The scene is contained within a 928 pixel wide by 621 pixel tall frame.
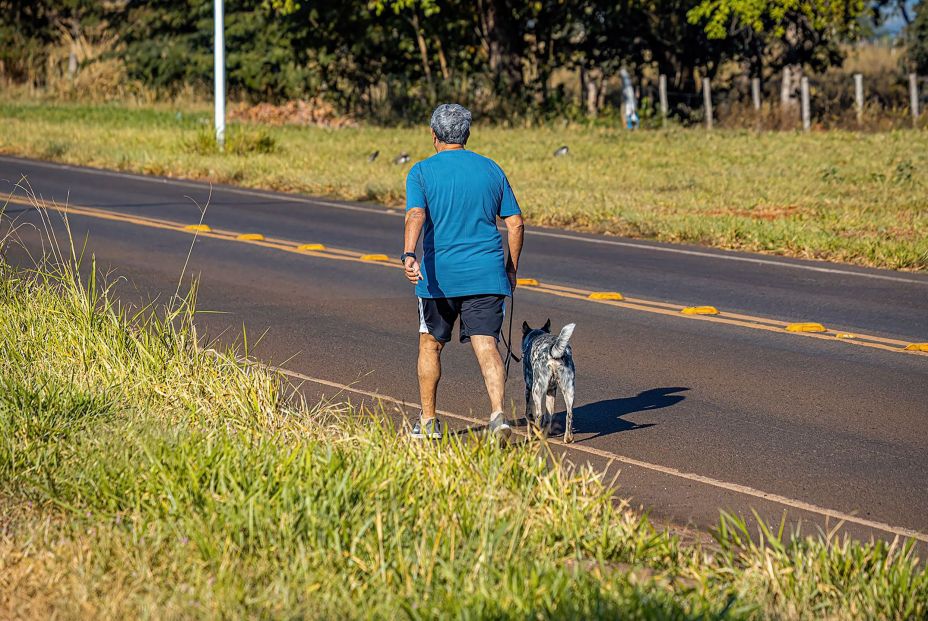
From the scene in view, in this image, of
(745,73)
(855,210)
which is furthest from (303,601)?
(745,73)

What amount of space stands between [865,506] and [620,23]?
1507 inches

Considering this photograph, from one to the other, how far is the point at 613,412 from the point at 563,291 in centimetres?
449

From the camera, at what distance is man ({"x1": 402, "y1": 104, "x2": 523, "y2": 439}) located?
6.94 m

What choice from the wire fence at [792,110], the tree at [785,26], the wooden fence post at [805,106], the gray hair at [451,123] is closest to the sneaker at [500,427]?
the gray hair at [451,123]

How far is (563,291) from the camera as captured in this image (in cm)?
1238

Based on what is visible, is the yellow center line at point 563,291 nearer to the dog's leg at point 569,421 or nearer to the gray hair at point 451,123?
the gray hair at point 451,123

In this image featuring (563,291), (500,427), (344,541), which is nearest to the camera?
(344,541)

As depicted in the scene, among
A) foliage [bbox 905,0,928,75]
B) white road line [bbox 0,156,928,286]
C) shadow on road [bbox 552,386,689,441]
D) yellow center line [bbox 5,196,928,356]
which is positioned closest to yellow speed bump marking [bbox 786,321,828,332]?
yellow center line [bbox 5,196,928,356]

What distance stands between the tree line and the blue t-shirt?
27.9 meters

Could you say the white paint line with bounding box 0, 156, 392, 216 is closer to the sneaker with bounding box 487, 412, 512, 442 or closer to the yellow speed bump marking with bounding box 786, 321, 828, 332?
the yellow speed bump marking with bounding box 786, 321, 828, 332

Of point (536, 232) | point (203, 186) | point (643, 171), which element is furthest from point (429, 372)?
point (643, 171)

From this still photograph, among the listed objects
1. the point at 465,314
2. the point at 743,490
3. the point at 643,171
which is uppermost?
the point at 643,171

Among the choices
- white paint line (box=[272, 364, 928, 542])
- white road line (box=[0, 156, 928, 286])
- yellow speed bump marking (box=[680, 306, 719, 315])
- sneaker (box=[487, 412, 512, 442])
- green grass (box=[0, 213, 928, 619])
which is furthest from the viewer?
white road line (box=[0, 156, 928, 286])

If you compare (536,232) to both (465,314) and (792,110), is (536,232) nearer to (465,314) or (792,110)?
(465,314)
